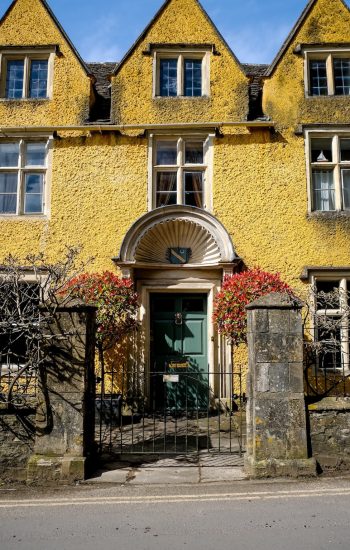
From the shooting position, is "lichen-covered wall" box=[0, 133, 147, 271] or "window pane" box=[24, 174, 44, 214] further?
"window pane" box=[24, 174, 44, 214]

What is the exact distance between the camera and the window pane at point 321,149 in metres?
11.7

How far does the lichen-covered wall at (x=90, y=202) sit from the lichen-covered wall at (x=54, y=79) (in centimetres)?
70

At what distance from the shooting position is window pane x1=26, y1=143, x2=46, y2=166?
38.8ft

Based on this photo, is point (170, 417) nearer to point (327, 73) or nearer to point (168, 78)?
point (168, 78)

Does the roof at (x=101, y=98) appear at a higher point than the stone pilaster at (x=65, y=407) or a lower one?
higher

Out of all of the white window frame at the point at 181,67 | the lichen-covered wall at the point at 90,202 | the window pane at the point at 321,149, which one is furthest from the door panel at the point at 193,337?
the white window frame at the point at 181,67

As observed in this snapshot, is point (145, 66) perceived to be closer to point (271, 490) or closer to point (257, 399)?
point (257, 399)

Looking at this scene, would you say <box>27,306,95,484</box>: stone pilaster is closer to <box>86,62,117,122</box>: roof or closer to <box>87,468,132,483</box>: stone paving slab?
<box>87,468,132,483</box>: stone paving slab

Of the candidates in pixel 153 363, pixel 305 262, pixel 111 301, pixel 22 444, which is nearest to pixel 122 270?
pixel 111 301

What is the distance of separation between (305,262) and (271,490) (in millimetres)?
6376

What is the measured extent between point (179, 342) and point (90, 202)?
3947mm

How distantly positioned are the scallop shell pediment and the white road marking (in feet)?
20.0

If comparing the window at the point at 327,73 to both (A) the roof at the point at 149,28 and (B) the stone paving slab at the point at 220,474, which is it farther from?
(B) the stone paving slab at the point at 220,474

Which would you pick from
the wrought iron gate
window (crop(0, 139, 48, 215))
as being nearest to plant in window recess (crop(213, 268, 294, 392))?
the wrought iron gate
